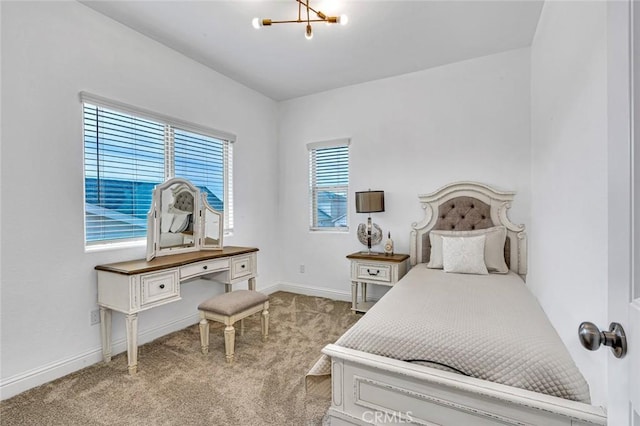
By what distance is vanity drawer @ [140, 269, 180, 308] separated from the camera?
84.8 inches

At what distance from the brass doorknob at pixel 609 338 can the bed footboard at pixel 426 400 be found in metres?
0.62

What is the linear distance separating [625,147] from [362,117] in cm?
330

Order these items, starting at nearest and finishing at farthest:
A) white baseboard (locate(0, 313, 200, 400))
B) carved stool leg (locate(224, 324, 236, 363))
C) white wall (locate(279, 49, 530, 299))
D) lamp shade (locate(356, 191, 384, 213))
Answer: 1. white baseboard (locate(0, 313, 200, 400))
2. carved stool leg (locate(224, 324, 236, 363))
3. white wall (locate(279, 49, 530, 299))
4. lamp shade (locate(356, 191, 384, 213))

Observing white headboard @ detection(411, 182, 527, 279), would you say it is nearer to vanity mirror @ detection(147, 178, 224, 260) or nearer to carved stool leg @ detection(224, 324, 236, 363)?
carved stool leg @ detection(224, 324, 236, 363)

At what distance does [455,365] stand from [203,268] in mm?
2104

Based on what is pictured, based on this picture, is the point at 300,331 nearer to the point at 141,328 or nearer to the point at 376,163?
the point at 141,328

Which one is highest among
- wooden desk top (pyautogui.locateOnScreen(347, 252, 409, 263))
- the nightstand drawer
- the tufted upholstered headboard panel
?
the tufted upholstered headboard panel

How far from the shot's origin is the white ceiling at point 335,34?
2258 mm

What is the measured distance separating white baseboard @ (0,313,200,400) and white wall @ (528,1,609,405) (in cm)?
295

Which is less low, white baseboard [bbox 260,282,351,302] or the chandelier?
the chandelier

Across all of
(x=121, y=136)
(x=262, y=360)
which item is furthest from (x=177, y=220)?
(x=262, y=360)

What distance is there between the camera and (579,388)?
42.1 inches

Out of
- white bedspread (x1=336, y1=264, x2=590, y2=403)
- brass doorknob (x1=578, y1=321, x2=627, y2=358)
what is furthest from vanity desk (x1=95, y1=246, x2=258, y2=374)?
brass doorknob (x1=578, y1=321, x2=627, y2=358)

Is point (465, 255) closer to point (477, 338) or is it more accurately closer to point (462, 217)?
point (462, 217)
